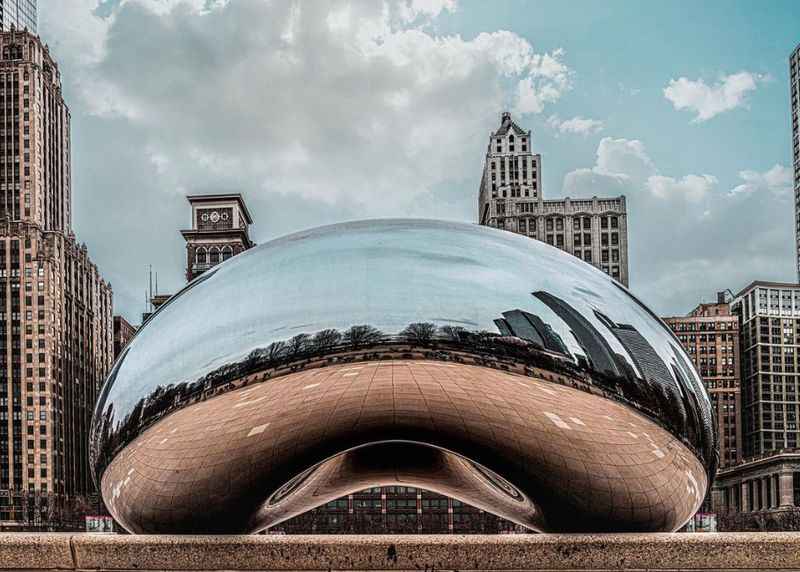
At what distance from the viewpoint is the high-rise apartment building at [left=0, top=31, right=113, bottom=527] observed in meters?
111

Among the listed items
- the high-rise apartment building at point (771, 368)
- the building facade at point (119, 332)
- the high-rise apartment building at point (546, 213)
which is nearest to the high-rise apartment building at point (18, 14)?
the building facade at point (119, 332)

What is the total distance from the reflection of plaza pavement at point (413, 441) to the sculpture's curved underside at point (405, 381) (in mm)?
12

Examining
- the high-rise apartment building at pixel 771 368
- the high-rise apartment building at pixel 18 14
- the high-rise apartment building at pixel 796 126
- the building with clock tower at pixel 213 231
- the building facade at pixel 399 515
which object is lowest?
the building facade at pixel 399 515

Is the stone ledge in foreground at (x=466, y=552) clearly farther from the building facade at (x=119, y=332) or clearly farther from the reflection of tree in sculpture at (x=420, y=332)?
the building facade at (x=119, y=332)

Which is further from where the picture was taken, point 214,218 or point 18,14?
point 18,14

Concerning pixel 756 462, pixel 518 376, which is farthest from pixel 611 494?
pixel 756 462

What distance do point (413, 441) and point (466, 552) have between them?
0.76m

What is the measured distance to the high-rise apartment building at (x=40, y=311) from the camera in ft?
363

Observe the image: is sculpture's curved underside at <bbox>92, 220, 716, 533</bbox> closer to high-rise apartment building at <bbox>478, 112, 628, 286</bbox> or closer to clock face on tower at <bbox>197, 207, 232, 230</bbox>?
high-rise apartment building at <bbox>478, 112, 628, 286</bbox>

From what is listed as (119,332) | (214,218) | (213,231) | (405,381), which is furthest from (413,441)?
(119,332)

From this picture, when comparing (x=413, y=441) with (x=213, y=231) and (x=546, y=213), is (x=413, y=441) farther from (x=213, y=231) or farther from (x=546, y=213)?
(x=213, y=231)

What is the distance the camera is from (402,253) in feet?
19.2

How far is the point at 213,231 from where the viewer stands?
142625mm

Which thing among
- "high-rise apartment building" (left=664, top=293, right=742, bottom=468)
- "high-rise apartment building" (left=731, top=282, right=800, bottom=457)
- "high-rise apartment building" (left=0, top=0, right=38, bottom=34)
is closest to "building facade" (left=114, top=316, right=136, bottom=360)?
"high-rise apartment building" (left=0, top=0, right=38, bottom=34)
